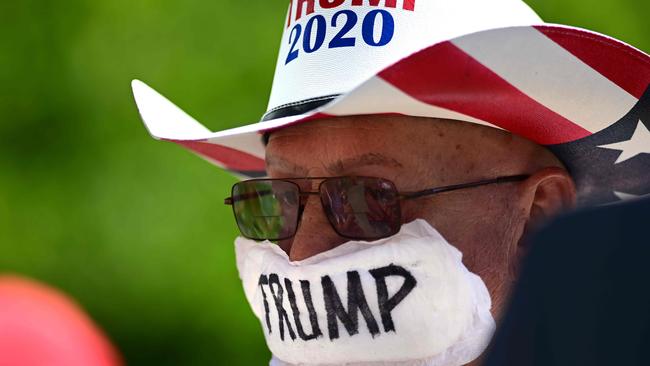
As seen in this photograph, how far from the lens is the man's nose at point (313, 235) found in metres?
2.23

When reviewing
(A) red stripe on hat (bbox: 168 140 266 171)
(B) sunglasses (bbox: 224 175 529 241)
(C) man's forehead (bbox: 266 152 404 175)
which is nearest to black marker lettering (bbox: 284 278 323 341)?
(B) sunglasses (bbox: 224 175 529 241)

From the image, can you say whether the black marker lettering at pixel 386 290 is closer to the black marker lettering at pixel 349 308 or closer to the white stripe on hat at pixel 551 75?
the black marker lettering at pixel 349 308

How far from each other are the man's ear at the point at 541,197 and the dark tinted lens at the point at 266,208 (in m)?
0.51

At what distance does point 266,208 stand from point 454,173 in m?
0.48

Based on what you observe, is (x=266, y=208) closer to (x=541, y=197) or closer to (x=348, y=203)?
(x=348, y=203)

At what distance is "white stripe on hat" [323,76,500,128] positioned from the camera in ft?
6.34

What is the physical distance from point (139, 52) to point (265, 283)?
267 cm

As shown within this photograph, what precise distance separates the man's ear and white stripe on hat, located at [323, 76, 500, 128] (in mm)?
173

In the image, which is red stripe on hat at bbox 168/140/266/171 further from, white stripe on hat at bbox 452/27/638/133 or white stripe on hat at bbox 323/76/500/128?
white stripe on hat at bbox 452/27/638/133

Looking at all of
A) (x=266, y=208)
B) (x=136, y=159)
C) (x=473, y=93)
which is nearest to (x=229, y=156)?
(x=266, y=208)

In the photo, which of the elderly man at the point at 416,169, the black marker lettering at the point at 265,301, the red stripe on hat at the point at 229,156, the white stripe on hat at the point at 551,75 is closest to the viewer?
the white stripe on hat at the point at 551,75

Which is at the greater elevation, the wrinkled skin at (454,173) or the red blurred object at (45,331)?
the wrinkled skin at (454,173)

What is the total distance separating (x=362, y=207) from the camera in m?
2.19

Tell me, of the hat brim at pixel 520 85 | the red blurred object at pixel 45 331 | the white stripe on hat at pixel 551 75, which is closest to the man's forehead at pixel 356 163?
the hat brim at pixel 520 85
